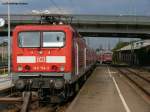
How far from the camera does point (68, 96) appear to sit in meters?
19.2

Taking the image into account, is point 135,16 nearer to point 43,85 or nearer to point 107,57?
point 107,57

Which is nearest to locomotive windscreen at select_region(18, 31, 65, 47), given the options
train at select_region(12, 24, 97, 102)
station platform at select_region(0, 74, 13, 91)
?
train at select_region(12, 24, 97, 102)

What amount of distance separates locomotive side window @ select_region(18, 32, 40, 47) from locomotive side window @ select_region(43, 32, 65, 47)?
31 cm

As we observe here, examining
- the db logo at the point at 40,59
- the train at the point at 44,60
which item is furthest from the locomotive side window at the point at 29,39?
the db logo at the point at 40,59

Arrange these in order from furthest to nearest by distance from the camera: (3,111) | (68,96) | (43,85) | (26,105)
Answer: (68,96)
(43,85)
(3,111)
(26,105)

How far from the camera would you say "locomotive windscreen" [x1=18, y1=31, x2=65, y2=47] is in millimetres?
17914

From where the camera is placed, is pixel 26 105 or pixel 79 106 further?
pixel 79 106

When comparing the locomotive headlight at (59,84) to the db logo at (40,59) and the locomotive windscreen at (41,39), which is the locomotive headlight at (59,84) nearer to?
the db logo at (40,59)

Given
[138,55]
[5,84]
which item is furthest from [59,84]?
[138,55]

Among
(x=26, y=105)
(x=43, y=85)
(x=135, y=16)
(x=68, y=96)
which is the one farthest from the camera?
(x=135, y=16)

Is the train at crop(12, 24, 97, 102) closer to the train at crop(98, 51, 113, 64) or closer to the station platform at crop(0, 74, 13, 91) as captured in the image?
the station platform at crop(0, 74, 13, 91)

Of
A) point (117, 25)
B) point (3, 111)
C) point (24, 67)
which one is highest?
point (117, 25)

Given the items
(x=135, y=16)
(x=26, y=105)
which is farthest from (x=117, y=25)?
(x=26, y=105)

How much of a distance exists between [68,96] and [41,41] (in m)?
2.70
